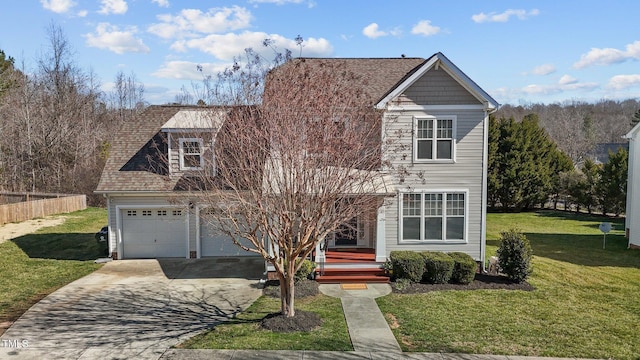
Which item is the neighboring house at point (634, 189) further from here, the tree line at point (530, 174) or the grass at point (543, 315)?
the tree line at point (530, 174)

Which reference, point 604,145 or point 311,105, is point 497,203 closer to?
point 311,105

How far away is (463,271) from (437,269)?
0.85 metres

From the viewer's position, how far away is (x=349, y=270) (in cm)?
1389

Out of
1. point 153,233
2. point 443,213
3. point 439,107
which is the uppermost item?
point 439,107

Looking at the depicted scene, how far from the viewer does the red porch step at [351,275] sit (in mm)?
13523

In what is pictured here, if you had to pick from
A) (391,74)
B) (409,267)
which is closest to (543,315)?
(409,267)

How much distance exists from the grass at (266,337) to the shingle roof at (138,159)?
7415 millimetres

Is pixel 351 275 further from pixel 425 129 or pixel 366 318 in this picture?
pixel 425 129

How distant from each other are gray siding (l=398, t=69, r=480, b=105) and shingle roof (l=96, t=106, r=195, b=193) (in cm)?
970

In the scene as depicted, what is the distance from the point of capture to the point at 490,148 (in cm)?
3155

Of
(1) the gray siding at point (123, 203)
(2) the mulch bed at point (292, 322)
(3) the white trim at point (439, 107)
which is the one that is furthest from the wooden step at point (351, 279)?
(1) the gray siding at point (123, 203)

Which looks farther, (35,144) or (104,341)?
(35,144)

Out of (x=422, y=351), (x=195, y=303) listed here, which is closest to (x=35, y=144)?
(x=195, y=303)

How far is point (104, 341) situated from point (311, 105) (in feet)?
22.9
